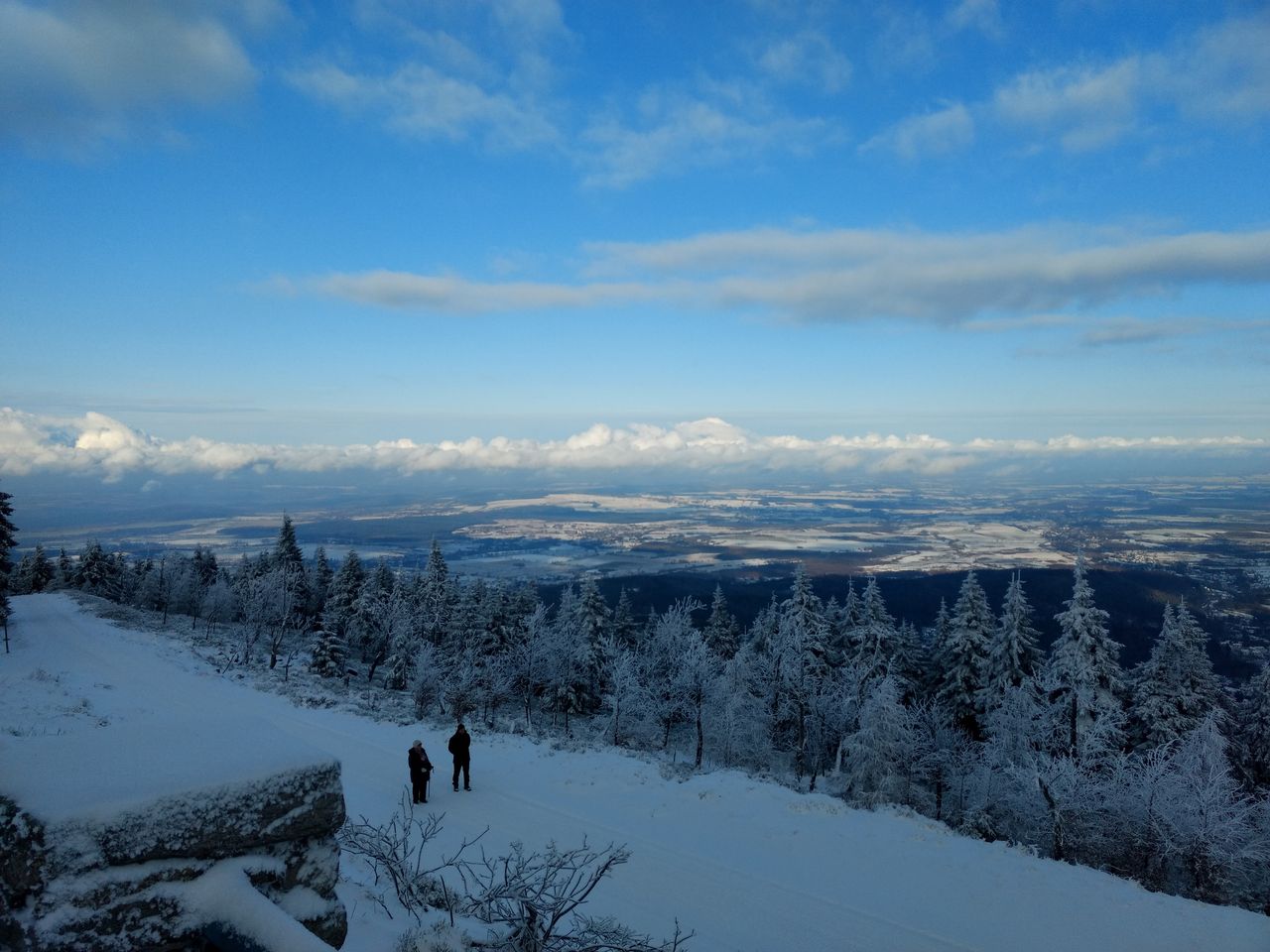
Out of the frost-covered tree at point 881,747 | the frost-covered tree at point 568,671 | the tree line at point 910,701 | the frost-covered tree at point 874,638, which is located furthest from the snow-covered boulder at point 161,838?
the frost-covered tree at point 568,671

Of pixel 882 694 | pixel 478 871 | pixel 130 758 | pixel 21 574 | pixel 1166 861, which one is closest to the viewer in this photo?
pixel 130 758

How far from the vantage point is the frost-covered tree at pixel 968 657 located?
1378 inches

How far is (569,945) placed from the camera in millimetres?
→ 5316

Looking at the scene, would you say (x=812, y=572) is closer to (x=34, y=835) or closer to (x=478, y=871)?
(x=478, y=871)

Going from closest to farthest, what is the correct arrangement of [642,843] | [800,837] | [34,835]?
[34,835], [642,843], [800,837]

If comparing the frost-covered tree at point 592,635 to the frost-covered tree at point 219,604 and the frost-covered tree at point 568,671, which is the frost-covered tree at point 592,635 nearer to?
the frost-covered tree at point 568,671

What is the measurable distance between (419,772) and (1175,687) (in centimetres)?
3523

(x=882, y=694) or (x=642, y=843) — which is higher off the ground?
(x=642, y=843)

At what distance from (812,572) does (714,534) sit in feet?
248

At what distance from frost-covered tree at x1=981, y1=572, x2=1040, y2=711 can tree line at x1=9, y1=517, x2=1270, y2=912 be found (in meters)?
0.11

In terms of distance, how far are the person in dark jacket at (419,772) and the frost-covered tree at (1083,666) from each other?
28293 mm

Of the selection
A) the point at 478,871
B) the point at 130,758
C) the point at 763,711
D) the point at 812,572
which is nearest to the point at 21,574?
the point at 763,711

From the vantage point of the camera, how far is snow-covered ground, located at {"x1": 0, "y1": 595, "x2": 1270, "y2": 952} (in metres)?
9.58

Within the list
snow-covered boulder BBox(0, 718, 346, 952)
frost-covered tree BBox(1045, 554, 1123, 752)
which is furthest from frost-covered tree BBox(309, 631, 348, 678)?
frost-covered tree BBox(1045, 554, 1123, 752)
